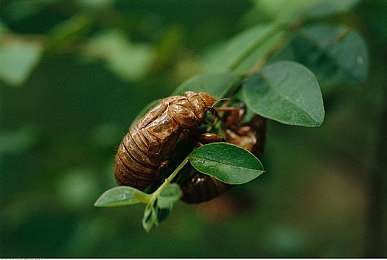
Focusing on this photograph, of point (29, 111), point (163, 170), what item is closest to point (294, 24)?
point (163, 170)

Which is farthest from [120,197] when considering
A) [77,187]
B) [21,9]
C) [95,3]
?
[21,9]

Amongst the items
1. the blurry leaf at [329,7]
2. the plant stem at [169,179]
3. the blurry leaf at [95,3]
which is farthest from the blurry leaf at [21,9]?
Answer: the plant stem at [169,179]

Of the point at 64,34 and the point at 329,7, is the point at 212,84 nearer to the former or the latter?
the point at 329,7

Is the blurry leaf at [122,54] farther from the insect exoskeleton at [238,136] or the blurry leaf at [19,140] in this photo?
the insect exoskeleton at [238,136]

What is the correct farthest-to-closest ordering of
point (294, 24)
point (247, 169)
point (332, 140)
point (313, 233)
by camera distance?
point (313, 233), point (332, 140), point (294, 24), point (247, 169)

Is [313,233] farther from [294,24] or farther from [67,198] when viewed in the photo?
[294,24]

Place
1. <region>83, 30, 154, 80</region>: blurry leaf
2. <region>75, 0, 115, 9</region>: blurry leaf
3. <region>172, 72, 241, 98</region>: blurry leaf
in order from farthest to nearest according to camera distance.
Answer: <region>75, 0, 115, 9</region>: blurry leaf < <region>83, 30, 154, 80</region>: blurry leaf < <region>172, 72, 241, 98</region>: blurry leaf

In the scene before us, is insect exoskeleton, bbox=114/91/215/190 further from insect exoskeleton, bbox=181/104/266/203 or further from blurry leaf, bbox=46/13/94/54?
blurry leaf, bbox=46/13/94/54

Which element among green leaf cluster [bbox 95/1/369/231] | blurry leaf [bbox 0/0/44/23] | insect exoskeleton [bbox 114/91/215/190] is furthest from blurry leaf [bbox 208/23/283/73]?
blurry leaf [bbox 0/0/44/23]
